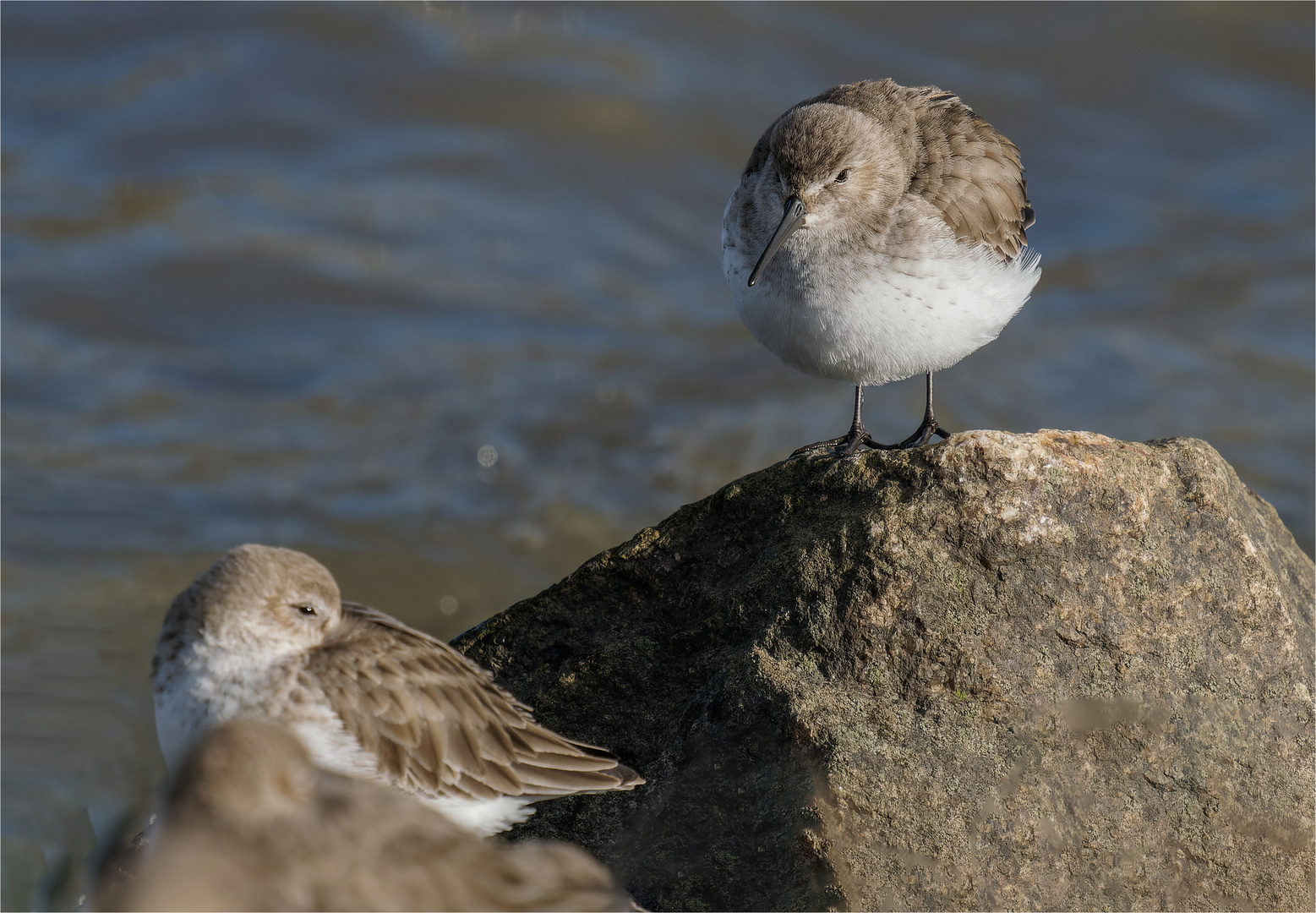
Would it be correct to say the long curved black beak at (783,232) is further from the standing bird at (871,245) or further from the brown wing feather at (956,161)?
the brown wing feather at (956,161)

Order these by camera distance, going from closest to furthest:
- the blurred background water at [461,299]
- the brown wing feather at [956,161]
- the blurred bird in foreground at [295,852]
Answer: the blurred bird in foreground at [295,852], the brown wing feather at [956,161], the blurred background water at [461,299]

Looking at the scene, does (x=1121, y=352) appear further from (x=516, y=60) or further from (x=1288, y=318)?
(x=516, y=60)

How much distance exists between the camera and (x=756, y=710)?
185 inches

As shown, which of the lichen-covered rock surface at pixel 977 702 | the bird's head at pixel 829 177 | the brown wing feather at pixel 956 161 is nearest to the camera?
the lichen-covered rock surface at pixel 977 702

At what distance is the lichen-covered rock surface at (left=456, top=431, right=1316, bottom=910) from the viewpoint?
4.38 meters

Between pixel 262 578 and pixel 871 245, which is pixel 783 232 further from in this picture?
pixel 262 578

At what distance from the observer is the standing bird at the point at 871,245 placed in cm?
610

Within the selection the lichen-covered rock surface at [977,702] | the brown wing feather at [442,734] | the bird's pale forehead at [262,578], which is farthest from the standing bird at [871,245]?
the bird's pale forehead at [262,578]

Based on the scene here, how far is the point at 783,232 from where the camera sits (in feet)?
20.2

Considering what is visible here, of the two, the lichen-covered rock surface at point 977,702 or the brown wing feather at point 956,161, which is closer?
the lichen-covered rock surface at point 977,702

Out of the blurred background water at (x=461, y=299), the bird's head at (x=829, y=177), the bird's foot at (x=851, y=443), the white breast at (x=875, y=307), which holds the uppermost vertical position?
the bird's head at (x=829, y=177)

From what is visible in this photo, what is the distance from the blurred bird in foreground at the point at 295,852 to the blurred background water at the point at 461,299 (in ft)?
13.9

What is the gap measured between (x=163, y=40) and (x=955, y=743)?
55.9 ft

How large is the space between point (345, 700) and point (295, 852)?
120 centimetres
